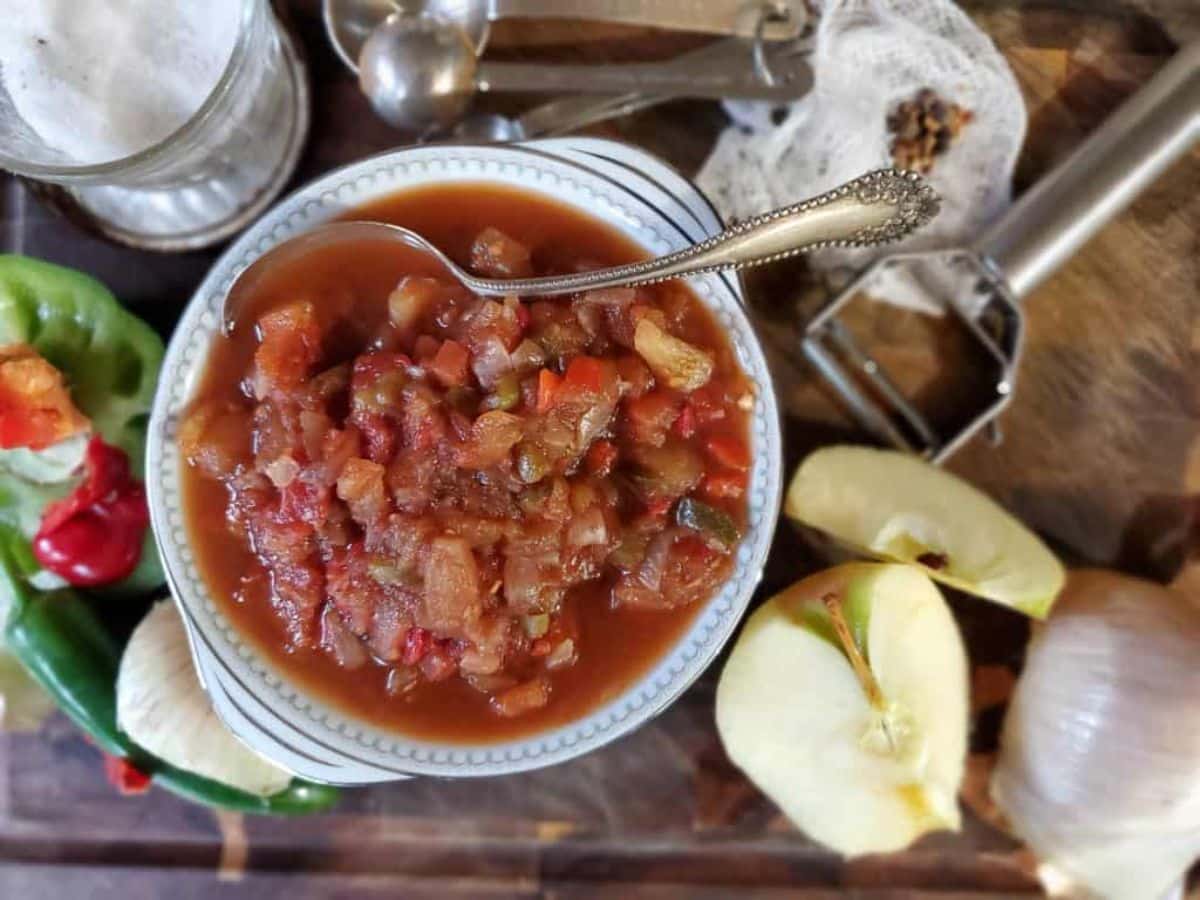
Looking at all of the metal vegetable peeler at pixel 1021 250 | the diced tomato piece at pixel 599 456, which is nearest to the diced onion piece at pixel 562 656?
the diced tomato piece at pixel 599 456

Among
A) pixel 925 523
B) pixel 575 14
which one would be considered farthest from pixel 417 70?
pixel 925 523

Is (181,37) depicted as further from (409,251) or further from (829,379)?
(829,379)

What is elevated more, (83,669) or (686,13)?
(686,13)

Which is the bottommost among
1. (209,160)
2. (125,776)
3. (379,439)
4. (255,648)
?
(125,776)

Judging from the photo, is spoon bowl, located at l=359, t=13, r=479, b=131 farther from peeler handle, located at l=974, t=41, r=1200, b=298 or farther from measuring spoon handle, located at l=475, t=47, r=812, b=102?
peeler handle, located at l=974, t=41, r=1200, b=298

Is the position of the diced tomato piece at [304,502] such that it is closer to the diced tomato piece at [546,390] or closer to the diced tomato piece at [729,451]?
the diced tomato piece at [546,390]

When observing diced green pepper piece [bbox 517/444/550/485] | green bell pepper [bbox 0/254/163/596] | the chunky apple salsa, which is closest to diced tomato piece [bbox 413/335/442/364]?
the chunky apple salsa

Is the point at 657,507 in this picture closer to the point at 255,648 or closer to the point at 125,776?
the point at 255,648
